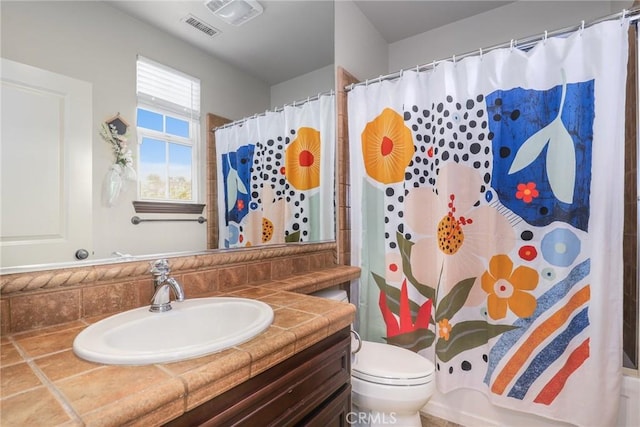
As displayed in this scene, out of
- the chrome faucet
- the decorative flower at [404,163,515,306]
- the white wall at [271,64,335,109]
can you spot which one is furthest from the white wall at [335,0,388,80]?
the chrome faucet

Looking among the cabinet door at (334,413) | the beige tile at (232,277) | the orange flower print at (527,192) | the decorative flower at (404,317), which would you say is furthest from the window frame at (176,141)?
the orange flower print at (527,192)

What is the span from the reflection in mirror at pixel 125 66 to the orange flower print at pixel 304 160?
37 centimetres

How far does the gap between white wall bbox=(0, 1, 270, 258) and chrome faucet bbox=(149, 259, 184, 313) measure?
0.35 ft

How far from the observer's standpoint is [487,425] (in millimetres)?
1517

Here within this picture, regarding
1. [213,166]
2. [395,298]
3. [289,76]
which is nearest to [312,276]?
[395,298]

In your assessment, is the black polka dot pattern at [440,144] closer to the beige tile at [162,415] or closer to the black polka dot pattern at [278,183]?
the black polka dot pattern at [278,183]

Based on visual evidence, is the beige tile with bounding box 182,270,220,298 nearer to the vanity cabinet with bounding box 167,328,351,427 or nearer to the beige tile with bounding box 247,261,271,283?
the beige tile with bounding box 247,261,271,283

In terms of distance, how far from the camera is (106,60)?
933mm

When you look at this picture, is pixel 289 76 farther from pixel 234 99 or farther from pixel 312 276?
pixel 312 276

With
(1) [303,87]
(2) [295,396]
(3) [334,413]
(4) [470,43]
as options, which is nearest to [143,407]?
(2) [295,396]

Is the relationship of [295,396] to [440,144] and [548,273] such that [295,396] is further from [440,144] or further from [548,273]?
[440,144]

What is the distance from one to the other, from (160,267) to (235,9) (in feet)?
3.68

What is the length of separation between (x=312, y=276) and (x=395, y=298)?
1.79ft

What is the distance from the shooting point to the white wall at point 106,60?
79cm
